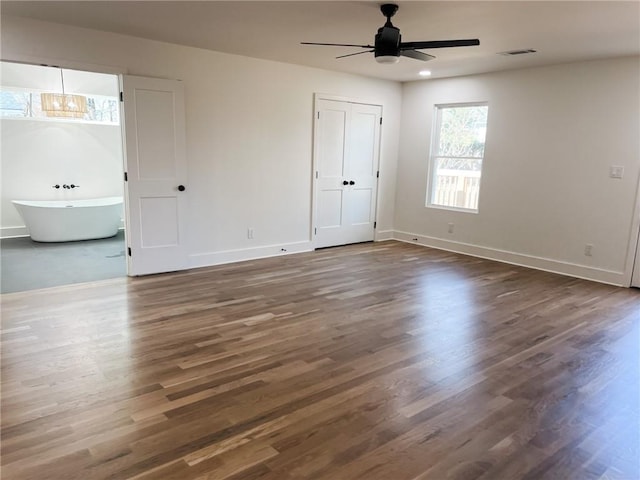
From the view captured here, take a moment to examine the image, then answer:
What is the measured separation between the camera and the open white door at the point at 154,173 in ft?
15.5

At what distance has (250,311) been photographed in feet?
13.1

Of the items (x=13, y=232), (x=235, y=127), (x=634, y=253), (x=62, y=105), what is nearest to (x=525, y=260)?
(x=634, y=253)

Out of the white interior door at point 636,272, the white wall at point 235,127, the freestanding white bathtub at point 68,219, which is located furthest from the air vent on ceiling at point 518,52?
the freestanding white bathtub at point 68,219

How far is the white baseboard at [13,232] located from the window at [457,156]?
21.3 ft

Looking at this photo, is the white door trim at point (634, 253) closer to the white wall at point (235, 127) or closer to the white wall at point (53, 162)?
the white wall at point (235, 127)

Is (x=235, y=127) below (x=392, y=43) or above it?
below

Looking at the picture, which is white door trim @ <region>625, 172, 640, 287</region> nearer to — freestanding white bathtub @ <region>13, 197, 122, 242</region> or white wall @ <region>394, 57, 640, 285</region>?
white wall @ <region>394, 57, 640, 285</region>

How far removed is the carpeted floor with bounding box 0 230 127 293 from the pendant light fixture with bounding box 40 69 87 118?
6.70 feet

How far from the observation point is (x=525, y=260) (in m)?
5.97

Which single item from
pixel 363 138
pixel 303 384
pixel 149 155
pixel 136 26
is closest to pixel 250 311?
pixel 303 384

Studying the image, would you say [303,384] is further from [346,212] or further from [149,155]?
[346,212]

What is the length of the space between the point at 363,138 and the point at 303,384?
4931 millimetres

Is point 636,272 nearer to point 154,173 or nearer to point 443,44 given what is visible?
point 443,44

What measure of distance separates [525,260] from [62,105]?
7.32m
